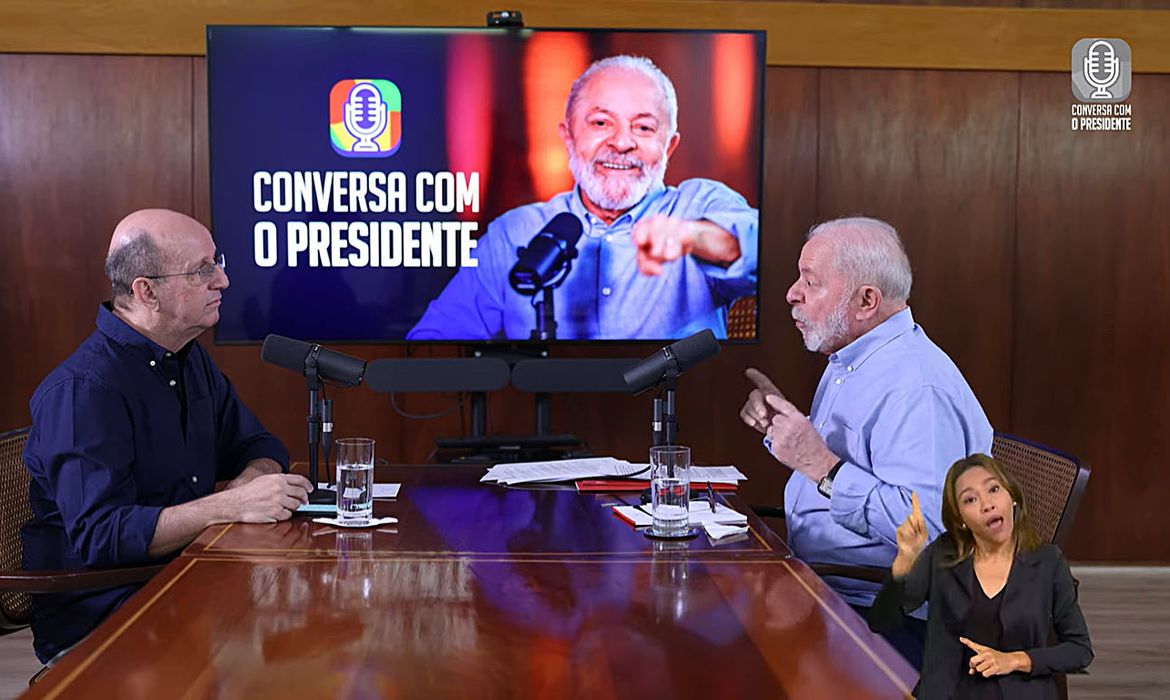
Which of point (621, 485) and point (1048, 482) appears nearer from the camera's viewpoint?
point (1048, 482)

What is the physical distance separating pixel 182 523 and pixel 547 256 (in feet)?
6.85

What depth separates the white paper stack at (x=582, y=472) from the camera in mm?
2820

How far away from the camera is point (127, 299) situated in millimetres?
2656

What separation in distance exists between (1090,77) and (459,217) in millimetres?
2910

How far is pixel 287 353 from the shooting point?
8.38ft

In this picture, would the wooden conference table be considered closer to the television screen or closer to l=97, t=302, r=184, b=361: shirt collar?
l=97, t=302, r=184, b=361: shirt collar

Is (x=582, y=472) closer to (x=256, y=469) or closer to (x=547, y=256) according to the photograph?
(x=256, y=469)

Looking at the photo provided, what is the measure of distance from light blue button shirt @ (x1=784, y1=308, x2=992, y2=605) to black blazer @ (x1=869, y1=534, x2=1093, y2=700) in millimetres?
802

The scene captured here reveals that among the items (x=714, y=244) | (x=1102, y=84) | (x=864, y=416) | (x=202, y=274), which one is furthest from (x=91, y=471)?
(x=1102, y=84)

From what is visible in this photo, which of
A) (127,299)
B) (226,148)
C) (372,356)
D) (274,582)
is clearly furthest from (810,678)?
(372,356)

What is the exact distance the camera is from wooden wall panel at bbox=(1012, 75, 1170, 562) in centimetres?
510

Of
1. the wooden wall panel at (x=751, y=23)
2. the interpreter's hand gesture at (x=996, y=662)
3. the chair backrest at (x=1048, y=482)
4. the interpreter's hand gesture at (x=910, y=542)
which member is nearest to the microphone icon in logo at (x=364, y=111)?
the wooden wall panel at (x=751, y=23)

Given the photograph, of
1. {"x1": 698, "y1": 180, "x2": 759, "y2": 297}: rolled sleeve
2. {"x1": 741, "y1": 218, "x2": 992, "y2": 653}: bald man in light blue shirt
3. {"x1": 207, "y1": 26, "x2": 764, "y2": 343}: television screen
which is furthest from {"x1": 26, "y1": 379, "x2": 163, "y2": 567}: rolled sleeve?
A: {"x1": 698, "y1": 180, "x2": 759, "y2": 297}: rolled sleeve

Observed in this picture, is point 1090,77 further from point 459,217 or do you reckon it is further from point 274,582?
point 274,582
